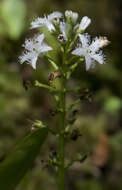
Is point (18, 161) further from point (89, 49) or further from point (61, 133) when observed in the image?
point (89, 49)

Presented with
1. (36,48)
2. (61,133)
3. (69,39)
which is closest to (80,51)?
(69,39)

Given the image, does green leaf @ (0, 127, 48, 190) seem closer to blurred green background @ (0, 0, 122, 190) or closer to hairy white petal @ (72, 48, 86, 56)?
hairy white petal @ (72, 48, 86, 56)

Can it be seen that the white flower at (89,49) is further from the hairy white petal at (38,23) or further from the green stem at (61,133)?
the hairy white petal at (38,23)

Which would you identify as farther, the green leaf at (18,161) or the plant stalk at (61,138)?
the plant stalk at (61,138)

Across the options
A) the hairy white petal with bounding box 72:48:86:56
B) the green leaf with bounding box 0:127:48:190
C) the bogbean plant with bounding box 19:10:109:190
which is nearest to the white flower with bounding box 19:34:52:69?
the bogbean plant with bounding box 19:10:109:190

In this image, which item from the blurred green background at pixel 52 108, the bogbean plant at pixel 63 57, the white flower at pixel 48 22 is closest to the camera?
the bogbean plant at pixel 63 57

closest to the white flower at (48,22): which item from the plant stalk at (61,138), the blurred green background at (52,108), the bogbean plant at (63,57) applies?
the bogbean plant at (63,57)
